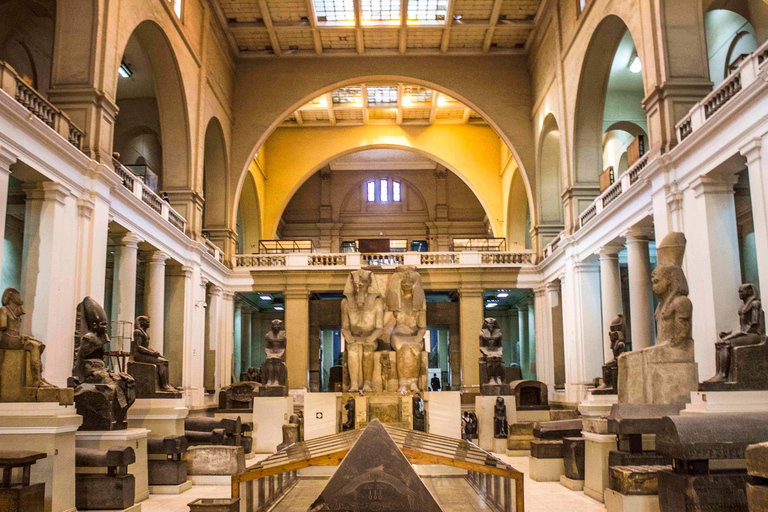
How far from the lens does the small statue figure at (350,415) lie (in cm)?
1205

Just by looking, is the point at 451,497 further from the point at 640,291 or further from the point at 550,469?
the point at 640,291

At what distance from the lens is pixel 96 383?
327 inches

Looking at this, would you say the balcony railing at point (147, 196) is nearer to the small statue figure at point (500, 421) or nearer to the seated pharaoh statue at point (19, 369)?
the seated pharaoh statue at point (19, 369)

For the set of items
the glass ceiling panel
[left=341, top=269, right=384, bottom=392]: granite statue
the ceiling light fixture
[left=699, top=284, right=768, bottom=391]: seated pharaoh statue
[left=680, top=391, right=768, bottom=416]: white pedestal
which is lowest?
[left=680, top=391, right=768, bottom=416]: white pedestal

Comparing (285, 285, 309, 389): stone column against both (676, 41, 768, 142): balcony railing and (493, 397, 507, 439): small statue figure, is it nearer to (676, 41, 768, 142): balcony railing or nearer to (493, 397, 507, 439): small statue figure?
(493, 397, 507, 439): small statue figure

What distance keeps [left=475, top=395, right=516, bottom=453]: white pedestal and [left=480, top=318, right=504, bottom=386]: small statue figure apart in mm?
529

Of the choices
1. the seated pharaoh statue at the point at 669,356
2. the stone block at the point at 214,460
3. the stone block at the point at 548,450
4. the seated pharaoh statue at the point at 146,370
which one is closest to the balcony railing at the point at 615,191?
the stone block at the point at 548,450

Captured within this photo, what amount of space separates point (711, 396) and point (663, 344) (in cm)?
82

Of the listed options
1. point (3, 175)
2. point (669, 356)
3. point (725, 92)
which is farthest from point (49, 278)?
point (725, 92)

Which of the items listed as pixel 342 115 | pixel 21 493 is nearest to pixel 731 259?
pixel 21 493

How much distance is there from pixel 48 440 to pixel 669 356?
676cm

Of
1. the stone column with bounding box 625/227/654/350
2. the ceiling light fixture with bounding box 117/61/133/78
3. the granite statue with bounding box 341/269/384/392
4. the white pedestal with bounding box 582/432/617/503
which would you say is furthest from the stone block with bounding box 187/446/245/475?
the ceiling light fixture with bounding box 117/61/133/78

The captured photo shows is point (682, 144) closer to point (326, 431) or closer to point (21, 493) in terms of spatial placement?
point (326, 431)

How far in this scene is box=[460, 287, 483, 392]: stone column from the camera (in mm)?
24938
